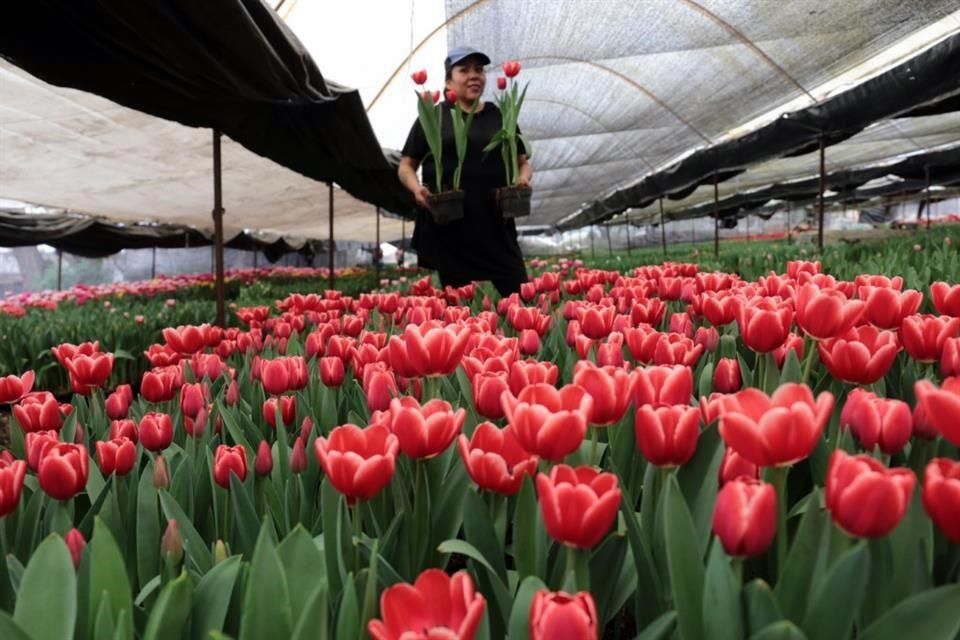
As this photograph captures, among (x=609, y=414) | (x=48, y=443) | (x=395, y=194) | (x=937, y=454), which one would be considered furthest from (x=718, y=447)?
(x=395, y=194)

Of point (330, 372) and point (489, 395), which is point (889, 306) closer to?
point (489, 395)

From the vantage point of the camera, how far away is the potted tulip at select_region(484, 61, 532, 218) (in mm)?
3150

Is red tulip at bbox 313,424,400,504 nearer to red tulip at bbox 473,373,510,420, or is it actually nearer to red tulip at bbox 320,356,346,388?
red tulip at bbox 473,373,510,420

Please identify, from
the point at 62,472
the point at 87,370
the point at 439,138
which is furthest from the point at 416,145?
the point at 62,472

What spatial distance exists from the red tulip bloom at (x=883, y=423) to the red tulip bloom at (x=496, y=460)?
34 centimetres

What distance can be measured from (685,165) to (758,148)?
2188 millimetres

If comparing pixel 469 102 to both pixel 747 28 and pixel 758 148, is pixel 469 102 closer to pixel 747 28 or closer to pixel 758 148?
pixel 747 28

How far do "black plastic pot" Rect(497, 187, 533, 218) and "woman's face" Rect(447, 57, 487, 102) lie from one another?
0.58 metres

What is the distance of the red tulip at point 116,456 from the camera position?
A: 3.12 ft

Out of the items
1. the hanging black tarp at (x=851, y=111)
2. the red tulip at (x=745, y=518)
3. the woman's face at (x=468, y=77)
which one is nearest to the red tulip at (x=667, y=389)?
the red tulip at (x=745, y=518)

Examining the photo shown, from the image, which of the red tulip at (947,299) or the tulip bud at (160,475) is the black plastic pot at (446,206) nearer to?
the red tulip at (947,299)

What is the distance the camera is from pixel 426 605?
0.51 meters

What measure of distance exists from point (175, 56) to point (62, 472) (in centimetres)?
226

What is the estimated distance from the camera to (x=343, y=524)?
684 millimetres
